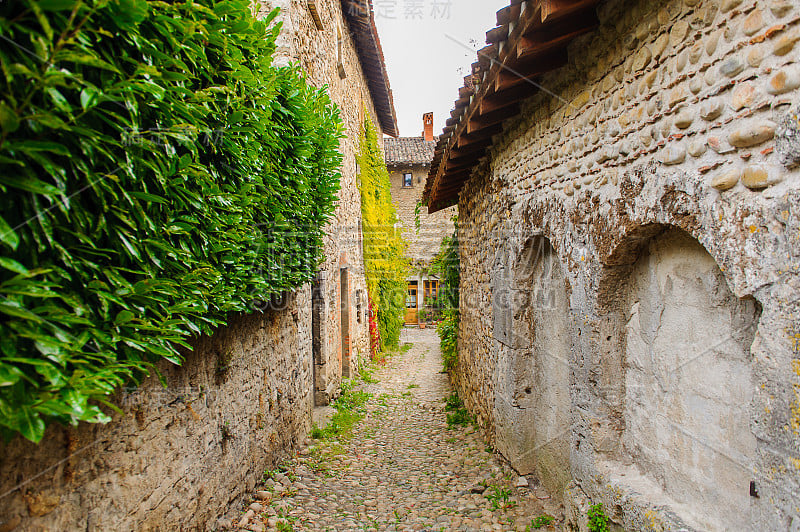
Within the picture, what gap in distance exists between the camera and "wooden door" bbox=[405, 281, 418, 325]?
68.3ft

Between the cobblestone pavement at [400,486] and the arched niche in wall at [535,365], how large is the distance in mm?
317

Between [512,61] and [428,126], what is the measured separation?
20913mm

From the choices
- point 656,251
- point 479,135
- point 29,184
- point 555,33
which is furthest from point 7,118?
point 479,135

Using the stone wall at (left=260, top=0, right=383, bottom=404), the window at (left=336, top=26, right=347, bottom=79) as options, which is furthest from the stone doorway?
the window at (left=336, top=26, right=347, bottom=79)

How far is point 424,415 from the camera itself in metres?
7.05

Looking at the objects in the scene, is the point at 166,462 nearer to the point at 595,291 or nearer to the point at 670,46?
the point at 595,291

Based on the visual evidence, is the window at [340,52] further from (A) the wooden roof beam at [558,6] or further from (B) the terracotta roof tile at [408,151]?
(B) the terracotta roof tile at [408,151]

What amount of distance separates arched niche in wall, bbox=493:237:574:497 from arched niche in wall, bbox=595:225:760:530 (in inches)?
32.1

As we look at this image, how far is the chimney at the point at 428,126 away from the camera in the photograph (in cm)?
2281

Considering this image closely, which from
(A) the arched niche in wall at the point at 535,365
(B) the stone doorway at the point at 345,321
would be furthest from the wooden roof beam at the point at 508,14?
(B) the stone doorway at the point at 345,321

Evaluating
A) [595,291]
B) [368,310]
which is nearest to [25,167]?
[595,291]

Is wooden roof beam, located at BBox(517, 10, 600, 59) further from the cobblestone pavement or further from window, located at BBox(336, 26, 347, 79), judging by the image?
window, located at BBox(336, 26, 347, 79)

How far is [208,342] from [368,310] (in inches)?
335

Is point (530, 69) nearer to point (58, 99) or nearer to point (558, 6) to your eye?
point (558, 6)
